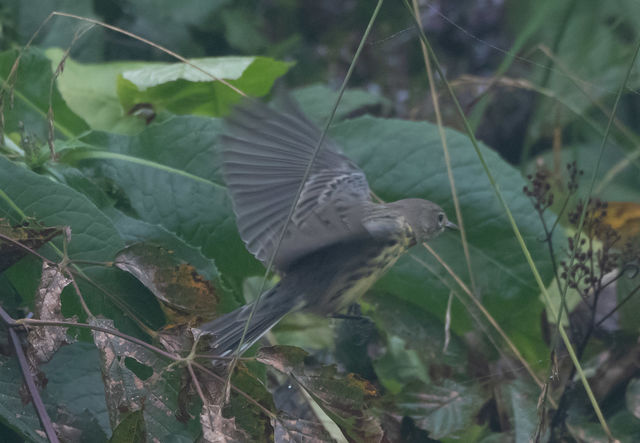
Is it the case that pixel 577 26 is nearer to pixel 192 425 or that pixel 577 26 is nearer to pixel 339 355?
pixel 339 355

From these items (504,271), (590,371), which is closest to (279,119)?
(504,271)

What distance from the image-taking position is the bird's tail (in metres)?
0.61

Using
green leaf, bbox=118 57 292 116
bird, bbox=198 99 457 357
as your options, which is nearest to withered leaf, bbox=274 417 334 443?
bird, bbox=198 99 457 357

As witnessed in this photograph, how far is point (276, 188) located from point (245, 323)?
140 millimetres

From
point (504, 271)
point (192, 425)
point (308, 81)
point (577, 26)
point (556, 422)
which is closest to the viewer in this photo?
point (192, 425)

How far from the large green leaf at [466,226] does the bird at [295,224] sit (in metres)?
0.15

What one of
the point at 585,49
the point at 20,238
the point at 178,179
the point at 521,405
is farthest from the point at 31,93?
the point at 585,49

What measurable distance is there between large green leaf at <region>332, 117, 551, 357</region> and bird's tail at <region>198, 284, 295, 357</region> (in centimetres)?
22

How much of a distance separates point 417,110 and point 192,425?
86cm

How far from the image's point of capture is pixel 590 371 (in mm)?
825

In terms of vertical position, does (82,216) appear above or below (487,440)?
above

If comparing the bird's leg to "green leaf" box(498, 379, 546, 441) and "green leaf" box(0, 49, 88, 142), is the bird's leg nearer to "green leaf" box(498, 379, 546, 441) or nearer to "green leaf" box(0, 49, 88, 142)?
"green leaf" box(498, 379, 546, 441)

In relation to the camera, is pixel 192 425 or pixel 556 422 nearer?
pixel 192 425

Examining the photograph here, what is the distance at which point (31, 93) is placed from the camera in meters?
0.94
